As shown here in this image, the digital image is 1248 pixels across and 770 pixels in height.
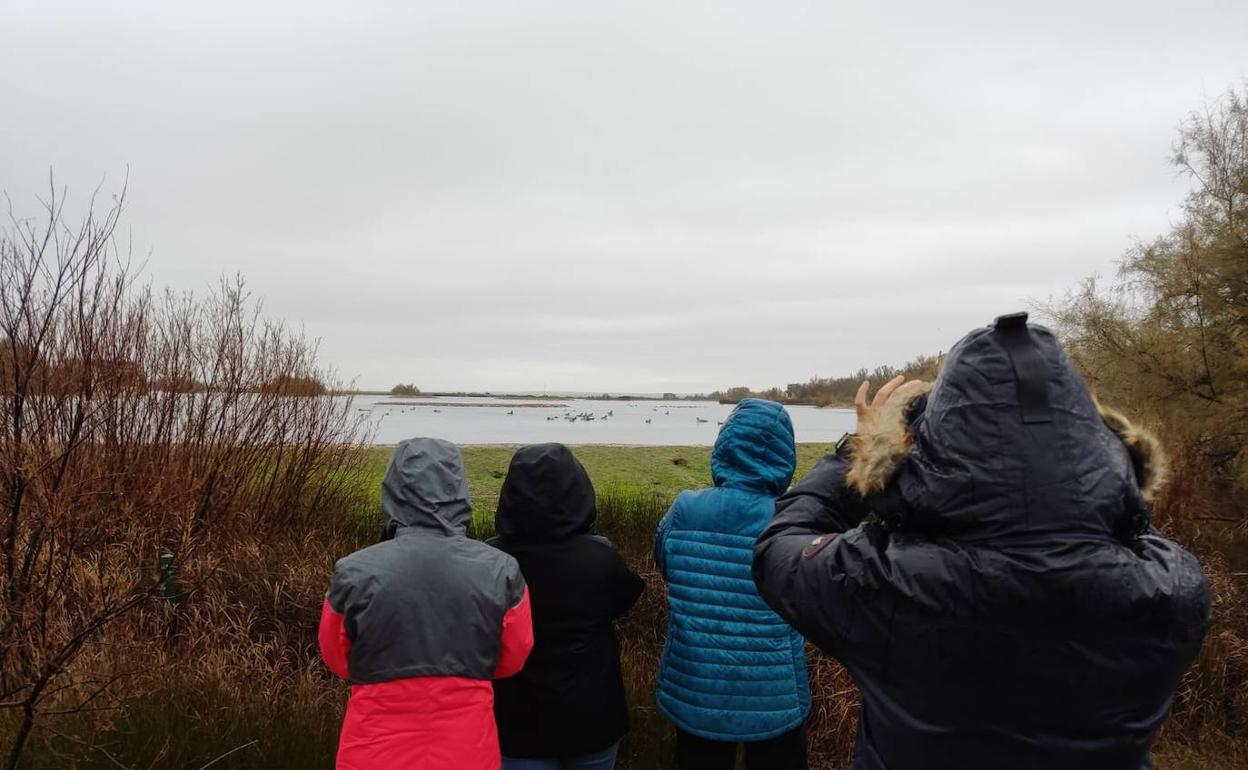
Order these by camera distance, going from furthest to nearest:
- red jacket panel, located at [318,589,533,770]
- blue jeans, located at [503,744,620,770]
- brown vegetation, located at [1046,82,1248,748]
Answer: brown vegetation, located at [1046,82,1248,748] < blue jeans, located at [503,744,620,770] < red jacket panel, located at [318,589,533,770]

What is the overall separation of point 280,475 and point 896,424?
786 cm

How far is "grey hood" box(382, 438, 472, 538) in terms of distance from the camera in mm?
2473

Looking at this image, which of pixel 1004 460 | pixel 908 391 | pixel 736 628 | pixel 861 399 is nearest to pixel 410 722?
pixel 736 628

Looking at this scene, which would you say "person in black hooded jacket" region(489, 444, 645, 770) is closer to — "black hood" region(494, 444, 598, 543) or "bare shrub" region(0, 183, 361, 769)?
"black hood" region(494, 444, 598, 543)

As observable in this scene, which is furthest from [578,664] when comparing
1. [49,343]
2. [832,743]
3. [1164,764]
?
[1164,764]

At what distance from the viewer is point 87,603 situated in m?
4.88

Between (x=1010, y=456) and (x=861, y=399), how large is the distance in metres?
0.47

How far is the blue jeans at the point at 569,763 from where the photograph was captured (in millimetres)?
2709

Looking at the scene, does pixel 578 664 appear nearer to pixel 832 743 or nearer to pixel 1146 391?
pixel 832 743

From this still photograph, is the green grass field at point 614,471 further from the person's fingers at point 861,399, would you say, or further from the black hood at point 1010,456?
the black hood at point 1010,456

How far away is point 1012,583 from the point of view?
1.25 metres

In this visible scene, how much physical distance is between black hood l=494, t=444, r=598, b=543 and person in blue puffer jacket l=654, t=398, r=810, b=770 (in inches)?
17.7

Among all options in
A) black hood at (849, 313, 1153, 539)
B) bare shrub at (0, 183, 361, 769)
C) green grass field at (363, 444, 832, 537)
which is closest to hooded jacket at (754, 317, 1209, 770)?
black hood at (849, 313, 1153, 539)

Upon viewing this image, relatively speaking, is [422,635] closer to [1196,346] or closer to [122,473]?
[122,473]
